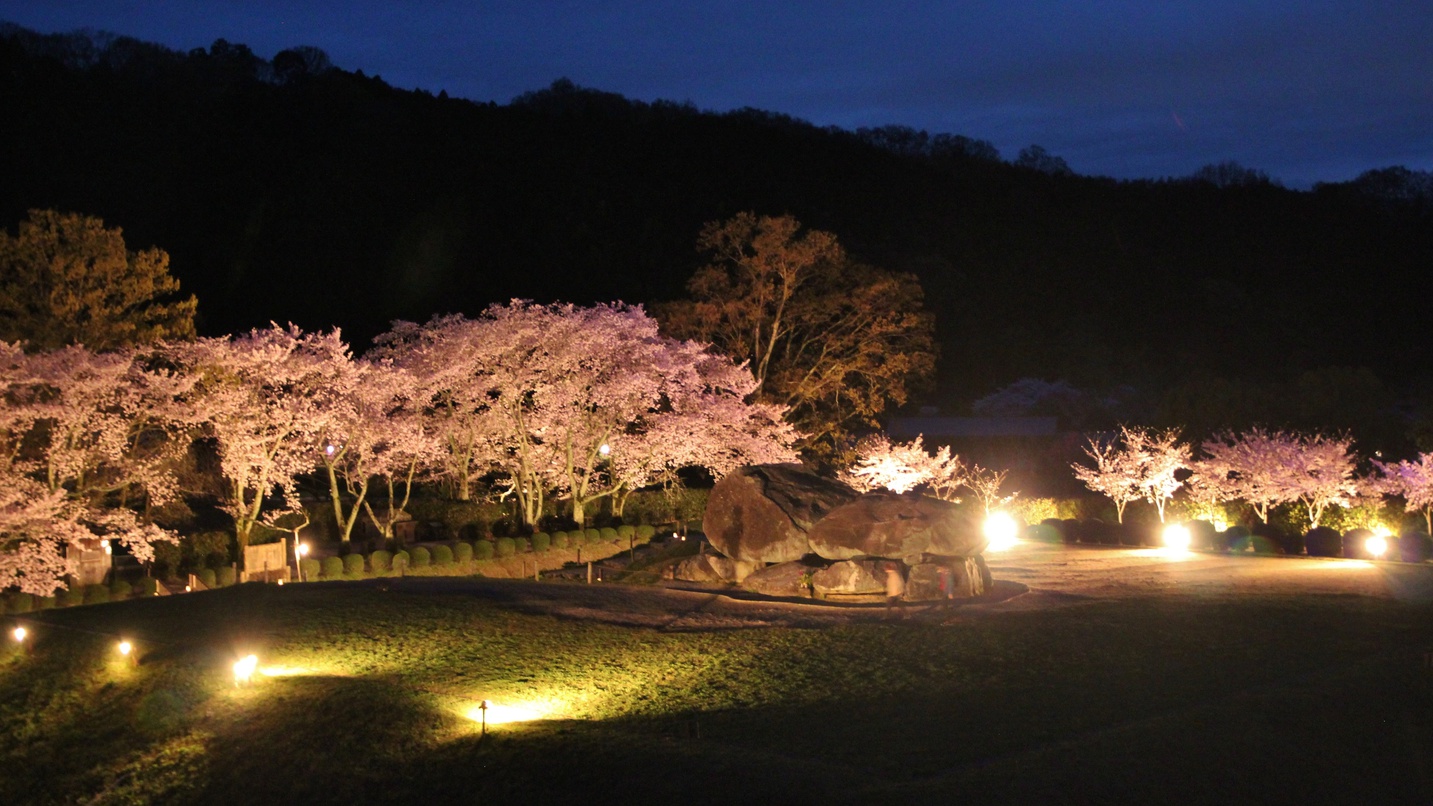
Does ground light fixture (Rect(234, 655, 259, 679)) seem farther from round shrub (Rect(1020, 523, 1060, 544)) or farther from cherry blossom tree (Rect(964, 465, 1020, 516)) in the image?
cherry blossom tree (Rect(964, 465, 1020, 516))

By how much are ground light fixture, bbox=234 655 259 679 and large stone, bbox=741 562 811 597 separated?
9721 millimetres

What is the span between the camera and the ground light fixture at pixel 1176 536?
27.2m

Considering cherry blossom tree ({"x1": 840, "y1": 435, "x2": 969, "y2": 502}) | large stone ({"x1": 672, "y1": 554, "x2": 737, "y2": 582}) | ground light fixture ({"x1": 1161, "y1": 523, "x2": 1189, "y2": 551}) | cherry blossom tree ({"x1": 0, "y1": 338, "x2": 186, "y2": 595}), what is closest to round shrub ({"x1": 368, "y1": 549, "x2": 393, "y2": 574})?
cherry blossom tree ({"x1": 0, "y1": 338, "x2": 186, "y2": 595})

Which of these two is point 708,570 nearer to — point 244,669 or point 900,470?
point 244,669

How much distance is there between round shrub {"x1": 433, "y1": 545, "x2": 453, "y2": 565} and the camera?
22.2 m

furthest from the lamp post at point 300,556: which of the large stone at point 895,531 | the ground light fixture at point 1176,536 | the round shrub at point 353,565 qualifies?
the ground light fixture at point 1176,536

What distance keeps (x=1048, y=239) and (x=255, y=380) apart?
2750 inches

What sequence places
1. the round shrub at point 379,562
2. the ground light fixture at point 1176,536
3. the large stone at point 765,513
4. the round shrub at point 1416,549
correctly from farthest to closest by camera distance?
the ground light fixture at point 1176,536 < the round shrub at point 1416,549 < the round shrub at point 379,562 < the large stone at point 765,513

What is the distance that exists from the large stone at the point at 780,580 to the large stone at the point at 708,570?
506 mm

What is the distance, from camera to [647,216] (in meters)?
63.1

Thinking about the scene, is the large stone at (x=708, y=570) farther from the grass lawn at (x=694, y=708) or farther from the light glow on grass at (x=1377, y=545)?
the light glow on grass at (x=1377, y=545)

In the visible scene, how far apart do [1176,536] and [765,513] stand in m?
13.4

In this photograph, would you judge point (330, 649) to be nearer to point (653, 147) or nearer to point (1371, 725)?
point (1371, 725)

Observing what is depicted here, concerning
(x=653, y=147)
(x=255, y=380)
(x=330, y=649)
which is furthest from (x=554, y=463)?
(x=653, y=147)
